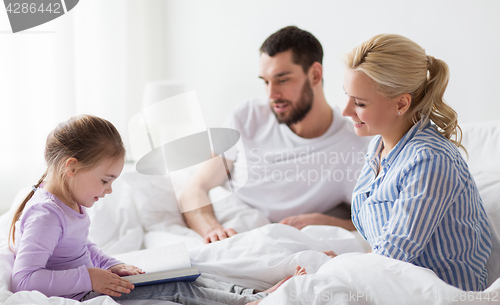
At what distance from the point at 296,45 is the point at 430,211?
0.92m

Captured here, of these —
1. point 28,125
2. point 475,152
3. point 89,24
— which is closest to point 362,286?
point 475,152

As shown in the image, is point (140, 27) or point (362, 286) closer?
point (362, 286)

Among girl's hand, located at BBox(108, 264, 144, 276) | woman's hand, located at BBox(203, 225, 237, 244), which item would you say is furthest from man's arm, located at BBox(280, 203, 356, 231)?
girl's hand, located at BBox(108, 264, 144, 276)

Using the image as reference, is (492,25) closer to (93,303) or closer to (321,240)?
(321,240)

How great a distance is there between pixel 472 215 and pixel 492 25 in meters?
0.79

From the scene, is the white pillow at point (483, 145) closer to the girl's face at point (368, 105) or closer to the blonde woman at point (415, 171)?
the blonde woman at point (415, 171)

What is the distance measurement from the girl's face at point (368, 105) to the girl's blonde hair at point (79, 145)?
0.53 metres

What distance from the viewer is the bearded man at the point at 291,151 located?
1539 mm

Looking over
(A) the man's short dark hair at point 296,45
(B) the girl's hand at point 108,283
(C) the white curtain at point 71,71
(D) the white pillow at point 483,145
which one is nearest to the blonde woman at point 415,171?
(D) the white pillow at point 483,145

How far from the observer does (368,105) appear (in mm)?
970

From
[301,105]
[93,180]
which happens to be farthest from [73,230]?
[301,105]

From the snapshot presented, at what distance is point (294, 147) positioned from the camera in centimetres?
161

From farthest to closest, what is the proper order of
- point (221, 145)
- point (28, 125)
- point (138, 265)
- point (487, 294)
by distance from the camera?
point (28, 125)
point (221, 145)
point (138, 265)
point (487, 294)

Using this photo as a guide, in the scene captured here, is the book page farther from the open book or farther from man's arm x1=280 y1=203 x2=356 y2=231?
man's arm x1=280 y1=203 x2=356 y2=231
